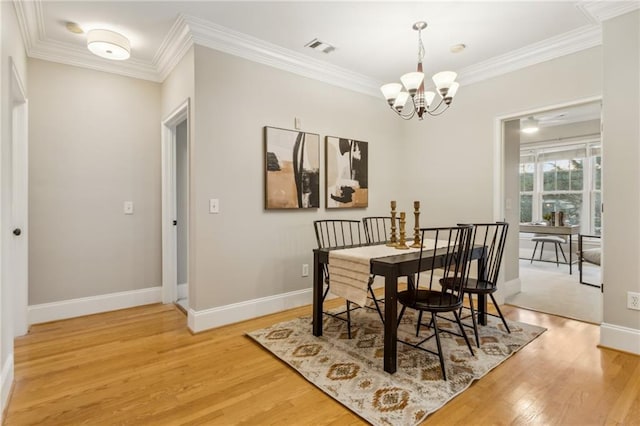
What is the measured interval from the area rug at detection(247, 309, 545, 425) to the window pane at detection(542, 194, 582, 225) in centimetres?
447

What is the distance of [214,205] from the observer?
2988mm

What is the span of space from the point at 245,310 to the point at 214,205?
3.45 ft

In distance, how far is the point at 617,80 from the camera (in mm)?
2531

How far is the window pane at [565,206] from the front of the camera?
6.24 metres

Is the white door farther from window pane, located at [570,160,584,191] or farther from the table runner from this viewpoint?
window pane, located at [570,160,584,191]

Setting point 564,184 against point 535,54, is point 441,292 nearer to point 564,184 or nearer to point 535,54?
point 535,54

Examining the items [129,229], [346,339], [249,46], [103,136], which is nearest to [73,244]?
[129,229]

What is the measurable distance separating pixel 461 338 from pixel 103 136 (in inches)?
154

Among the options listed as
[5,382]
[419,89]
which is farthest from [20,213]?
[419,89]

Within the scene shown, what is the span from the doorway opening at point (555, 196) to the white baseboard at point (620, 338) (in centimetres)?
140

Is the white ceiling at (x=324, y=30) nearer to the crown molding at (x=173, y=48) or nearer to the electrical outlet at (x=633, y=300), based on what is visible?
the crown molding at (x=173, y=48)

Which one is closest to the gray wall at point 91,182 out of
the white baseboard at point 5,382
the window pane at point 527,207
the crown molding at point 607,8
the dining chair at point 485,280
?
the white baseboard at point 5,382

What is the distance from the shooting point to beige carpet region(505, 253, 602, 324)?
3430 millimetres

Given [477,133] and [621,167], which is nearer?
[621,167]
